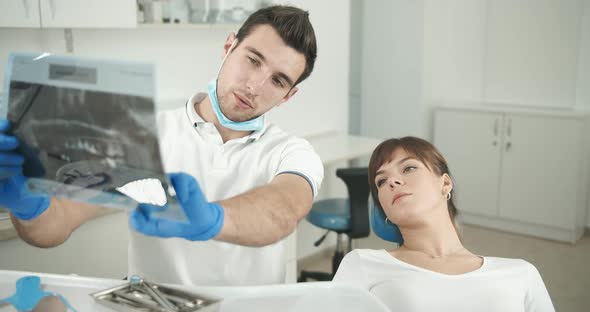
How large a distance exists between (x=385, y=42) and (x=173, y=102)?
253 cm

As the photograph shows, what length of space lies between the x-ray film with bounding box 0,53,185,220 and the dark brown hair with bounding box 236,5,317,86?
64 centimetres

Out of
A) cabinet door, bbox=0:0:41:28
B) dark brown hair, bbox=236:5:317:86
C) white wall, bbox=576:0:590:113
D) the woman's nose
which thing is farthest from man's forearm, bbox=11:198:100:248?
white wall, bbox=576:0:590:113

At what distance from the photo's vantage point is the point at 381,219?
6.06 ft

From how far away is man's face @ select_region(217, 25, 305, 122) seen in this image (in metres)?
1.46

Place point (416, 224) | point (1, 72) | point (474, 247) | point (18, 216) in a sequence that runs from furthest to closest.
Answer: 1. point (474, 247)
2. point (1, 72)
3. point (416, 224)
4. point (18, 216)

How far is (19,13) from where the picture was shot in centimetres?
199

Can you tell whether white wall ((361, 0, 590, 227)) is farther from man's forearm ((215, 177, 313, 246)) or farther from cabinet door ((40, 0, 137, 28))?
man's forearm ((215, 177, 313, 246))

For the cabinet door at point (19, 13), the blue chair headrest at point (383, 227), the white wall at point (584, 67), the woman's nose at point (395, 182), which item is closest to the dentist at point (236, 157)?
the woman's nose at point (395, 182)

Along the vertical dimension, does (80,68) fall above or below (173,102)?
above

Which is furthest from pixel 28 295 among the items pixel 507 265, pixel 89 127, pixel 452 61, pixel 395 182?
pixel 452 61

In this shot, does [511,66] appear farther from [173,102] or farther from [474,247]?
[173,102]

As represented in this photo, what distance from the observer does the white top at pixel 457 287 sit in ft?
4.94

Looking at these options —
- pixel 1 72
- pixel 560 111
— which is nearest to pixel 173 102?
pixel 1 72

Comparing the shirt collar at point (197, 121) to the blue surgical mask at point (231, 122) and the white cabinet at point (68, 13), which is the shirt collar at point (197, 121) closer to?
the blue surgical mask at point (231, 122)
